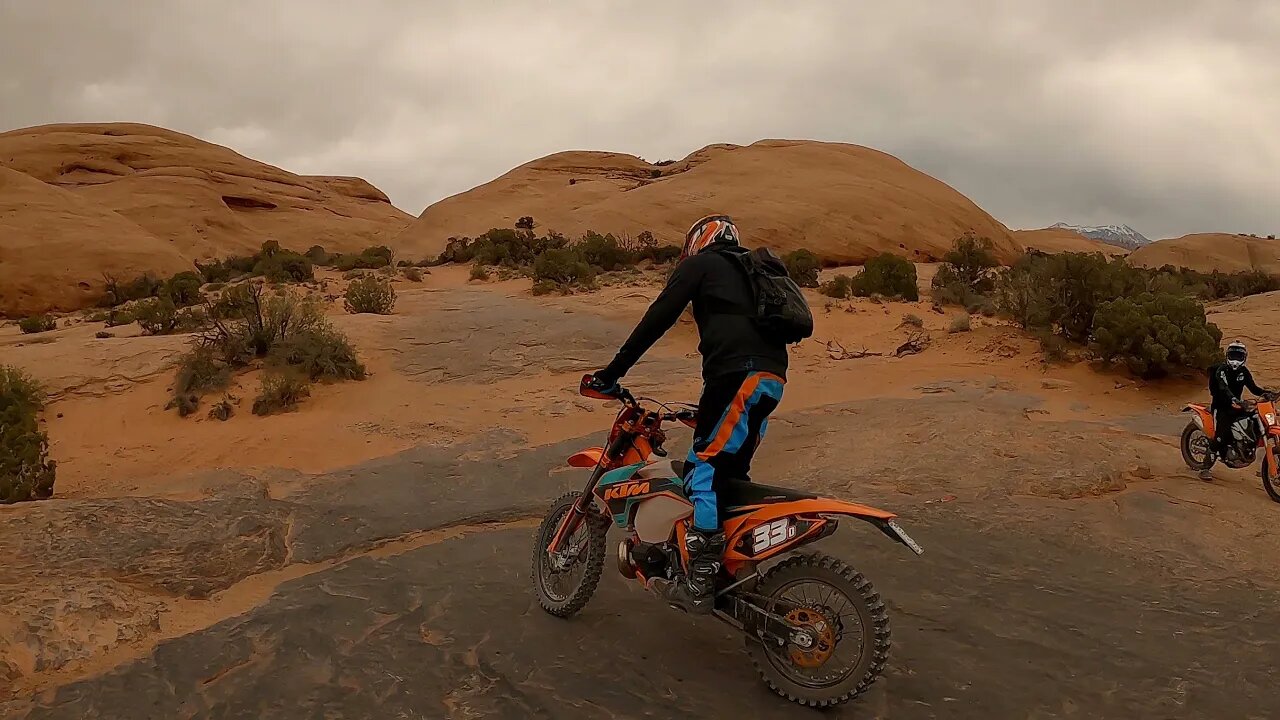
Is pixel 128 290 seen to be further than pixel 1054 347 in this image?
Yes

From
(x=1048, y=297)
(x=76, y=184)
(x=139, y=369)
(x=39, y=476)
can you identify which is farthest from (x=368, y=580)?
(x=76, y=184)

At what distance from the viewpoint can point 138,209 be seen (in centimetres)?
3972

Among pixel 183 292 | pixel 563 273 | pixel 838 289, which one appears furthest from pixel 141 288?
pixel 838 289

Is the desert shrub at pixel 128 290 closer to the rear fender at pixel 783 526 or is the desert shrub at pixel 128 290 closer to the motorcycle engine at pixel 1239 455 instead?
the rear fender at pixel 783 526

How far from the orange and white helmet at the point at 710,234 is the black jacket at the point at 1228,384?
5917mm

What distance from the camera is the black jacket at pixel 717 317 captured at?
3.38 m

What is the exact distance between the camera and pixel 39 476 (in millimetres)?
7082

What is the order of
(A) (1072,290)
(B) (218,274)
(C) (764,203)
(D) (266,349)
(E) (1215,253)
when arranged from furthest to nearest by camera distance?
1. (E) (1215,253)
2. (C) (764,203)
3. (B) (218,274)
4. (A) (1072,290)
5. (D) (266,349)

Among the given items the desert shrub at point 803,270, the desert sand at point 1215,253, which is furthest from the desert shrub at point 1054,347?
the desert sand at point 1215,253

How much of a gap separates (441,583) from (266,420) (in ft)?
20.3

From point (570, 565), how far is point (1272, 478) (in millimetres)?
6095

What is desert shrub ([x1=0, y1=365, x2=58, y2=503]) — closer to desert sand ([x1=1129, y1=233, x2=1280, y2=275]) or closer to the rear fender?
the rear fender

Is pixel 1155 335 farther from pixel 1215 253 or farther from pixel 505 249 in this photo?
pixel 1215 253

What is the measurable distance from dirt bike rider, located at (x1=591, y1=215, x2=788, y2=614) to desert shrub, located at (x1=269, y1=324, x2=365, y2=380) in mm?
8526
